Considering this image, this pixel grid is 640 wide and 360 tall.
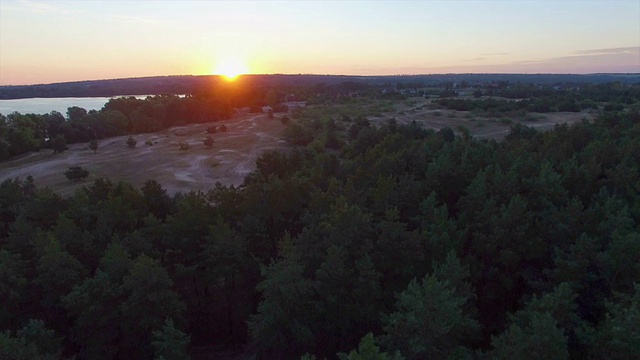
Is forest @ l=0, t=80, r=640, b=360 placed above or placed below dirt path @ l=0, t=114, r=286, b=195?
above

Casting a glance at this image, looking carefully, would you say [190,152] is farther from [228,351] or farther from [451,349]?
[451,349]

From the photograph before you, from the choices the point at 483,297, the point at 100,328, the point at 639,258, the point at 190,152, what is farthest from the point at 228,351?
the point at 190,152

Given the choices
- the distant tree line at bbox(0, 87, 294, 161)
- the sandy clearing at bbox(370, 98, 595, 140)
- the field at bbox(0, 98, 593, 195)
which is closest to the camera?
the field at bbox(0, 98, 593, 195)

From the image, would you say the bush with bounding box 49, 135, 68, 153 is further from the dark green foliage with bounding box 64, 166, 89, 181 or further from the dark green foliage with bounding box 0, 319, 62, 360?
the dark green foliage with bounding box 0, 319, 62, 360

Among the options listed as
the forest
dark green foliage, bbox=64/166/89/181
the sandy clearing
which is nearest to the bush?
dark green foliage, bbox=64/166/89/181

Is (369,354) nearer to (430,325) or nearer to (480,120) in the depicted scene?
(430,325)

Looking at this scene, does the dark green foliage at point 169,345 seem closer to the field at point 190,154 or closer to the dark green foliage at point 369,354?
the dark green foliage at point 369,354

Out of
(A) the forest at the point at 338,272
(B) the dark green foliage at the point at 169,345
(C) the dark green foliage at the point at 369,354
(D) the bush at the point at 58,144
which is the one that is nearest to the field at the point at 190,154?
(D) the bush at the point at 58,144
